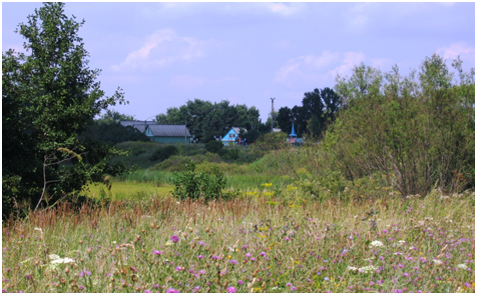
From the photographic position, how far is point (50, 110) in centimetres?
791

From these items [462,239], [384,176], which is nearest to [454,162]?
[384,176]

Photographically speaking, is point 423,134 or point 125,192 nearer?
point 423,134


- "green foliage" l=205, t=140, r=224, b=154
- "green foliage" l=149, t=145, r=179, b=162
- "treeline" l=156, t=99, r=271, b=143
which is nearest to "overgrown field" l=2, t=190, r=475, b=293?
"green foliage" l=149, t=145, r=179, b=162

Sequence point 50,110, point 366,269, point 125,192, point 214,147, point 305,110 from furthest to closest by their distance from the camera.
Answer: point 305,110 < point 214,147 < point 125,192 < point 50,110 < point 366,269

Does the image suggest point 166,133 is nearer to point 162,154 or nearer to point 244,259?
point 162,154

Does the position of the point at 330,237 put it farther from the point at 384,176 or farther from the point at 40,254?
the point at 384,176

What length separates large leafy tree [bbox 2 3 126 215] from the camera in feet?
24.3

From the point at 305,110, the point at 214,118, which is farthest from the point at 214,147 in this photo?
the point at 214,118

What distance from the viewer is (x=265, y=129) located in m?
56.5

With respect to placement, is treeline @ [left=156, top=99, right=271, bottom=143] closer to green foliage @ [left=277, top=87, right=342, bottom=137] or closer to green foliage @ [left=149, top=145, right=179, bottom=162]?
green foliage @ [left=277, top=87, right=342, bottom=137]

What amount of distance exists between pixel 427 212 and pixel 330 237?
3.21 metres

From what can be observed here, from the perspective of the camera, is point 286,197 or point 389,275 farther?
point 286,197

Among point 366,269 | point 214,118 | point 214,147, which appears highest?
point 214,118

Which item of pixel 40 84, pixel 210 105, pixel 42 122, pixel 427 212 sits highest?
pixel 210 105
